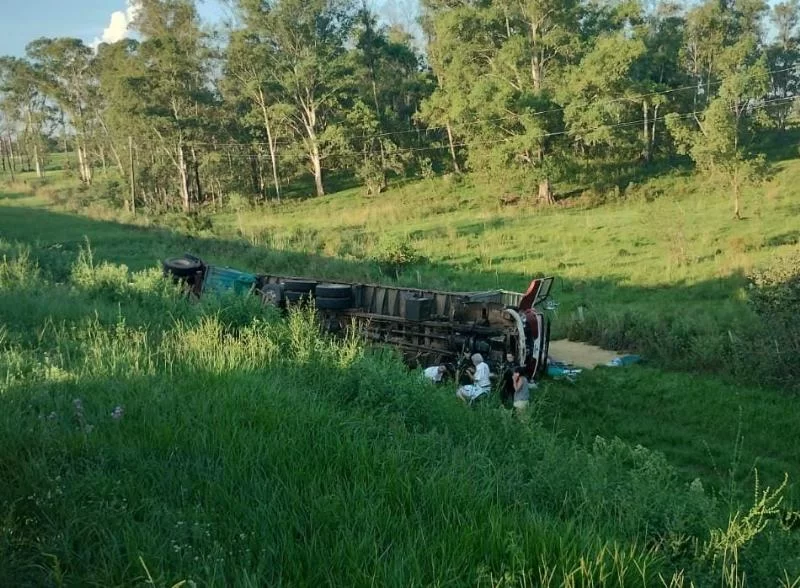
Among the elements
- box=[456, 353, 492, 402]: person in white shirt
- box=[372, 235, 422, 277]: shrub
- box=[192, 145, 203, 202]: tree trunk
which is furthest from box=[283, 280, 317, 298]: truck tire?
box=[192, 145, 203, 202]: tree trunk

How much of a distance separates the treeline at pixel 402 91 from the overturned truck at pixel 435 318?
18.7 meters

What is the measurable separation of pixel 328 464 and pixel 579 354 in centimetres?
1096

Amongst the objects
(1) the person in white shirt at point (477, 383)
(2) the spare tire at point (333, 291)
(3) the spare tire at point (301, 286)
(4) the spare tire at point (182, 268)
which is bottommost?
(1) the person in white shirt at point (477, 383)

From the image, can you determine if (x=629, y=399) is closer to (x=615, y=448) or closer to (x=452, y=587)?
(x=615, y=448)

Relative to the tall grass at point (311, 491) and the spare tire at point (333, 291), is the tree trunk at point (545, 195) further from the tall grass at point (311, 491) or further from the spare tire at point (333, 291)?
the tall grass at point (311, 491)

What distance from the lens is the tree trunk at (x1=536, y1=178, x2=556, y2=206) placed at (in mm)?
34594

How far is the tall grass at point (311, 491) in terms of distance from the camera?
9.56 feet

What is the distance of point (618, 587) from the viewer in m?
2.86

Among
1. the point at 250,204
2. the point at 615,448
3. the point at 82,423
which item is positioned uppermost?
the point at 250,204

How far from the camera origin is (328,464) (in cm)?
395

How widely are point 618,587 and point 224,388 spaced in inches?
133

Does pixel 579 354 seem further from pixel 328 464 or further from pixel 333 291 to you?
pixel 328 464

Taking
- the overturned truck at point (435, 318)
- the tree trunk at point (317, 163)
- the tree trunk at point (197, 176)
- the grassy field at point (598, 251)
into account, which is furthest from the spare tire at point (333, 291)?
the tree trunk at point (197, 176)

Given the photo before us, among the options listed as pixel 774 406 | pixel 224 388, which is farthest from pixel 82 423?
pixel 774 406
